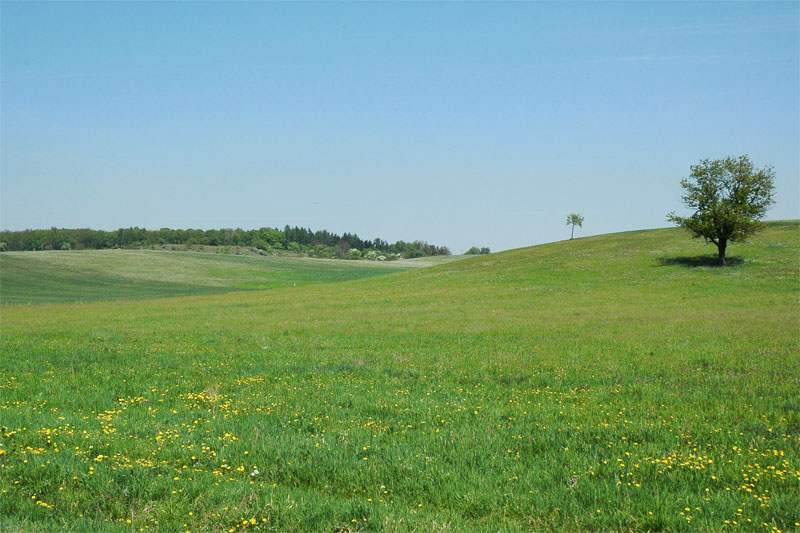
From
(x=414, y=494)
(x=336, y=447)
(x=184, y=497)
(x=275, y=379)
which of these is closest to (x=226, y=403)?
(x=275, y=379)

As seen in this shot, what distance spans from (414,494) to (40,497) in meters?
4.38

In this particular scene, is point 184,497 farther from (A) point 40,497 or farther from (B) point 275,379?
(B) point 275,379

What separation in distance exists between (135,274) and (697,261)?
86.8m

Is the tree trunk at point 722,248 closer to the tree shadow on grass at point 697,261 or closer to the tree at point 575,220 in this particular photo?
the tree shadow on grass at point 697,261

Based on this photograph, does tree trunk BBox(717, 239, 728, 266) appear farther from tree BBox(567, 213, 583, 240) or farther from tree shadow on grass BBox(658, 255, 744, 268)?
tree BBox(567, 213, 583, 240)

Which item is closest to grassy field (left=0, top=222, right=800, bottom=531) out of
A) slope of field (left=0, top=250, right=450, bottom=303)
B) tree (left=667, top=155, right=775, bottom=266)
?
tree (left=667, top=155, right=775, bottom=266)

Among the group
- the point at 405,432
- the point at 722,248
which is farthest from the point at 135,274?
the point at 405,432

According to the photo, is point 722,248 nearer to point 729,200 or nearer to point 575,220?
point 729,200

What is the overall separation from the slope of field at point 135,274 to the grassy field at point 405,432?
52487 mm

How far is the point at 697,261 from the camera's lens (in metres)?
52.2

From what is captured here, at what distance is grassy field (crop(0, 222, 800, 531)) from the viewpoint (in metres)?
5.59

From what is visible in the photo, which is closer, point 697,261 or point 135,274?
point 697,261

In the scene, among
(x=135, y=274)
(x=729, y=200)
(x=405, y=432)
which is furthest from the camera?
(x=135, y=274)

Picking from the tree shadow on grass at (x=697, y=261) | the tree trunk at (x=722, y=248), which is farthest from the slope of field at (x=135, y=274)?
the tree trunk at (x=722, y=248)
